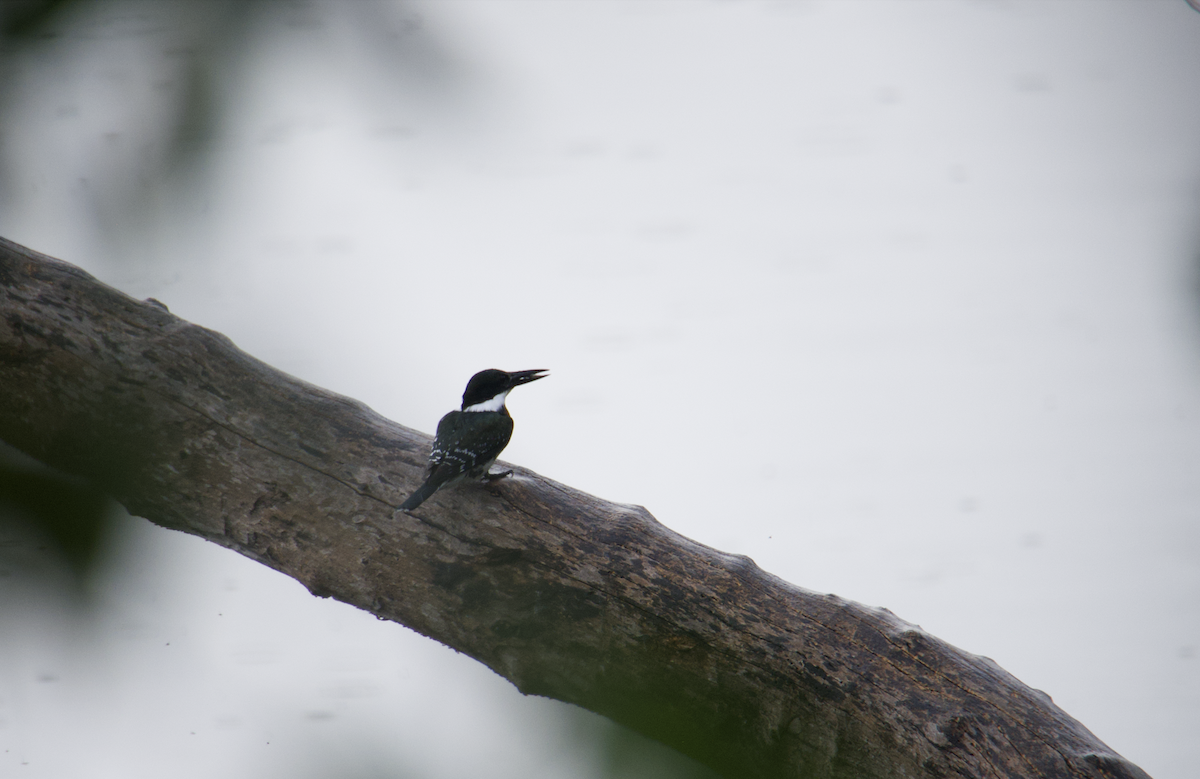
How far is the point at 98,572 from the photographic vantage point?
0.32 metres

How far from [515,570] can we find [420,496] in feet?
0.83

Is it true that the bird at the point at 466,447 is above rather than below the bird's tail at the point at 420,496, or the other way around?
above

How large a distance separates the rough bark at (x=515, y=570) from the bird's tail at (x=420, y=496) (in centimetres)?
4

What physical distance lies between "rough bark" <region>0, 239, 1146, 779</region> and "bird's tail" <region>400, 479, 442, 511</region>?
0.04 meters

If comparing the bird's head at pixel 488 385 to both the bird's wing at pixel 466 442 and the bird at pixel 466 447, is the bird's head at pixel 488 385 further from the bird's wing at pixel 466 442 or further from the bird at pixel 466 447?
the bird's wing at pixel 466 442

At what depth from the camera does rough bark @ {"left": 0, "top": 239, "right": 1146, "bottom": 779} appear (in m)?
1.31

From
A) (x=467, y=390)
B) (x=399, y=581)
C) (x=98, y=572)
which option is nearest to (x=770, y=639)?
(x=399, y=581)

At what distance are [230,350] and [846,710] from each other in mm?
1414

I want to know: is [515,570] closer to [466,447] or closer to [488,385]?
[466,447]

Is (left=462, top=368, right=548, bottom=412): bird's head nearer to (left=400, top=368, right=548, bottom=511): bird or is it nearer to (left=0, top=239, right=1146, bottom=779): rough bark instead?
(left=400, top=368, right=548, bottom=511): bird

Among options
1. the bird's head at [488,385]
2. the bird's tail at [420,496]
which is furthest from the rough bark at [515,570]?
the bird's head at [488,385]

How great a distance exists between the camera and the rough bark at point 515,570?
1308 mm

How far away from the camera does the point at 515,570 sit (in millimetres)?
1558

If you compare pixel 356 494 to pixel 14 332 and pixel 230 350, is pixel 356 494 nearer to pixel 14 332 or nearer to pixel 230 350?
pixel 230 350
